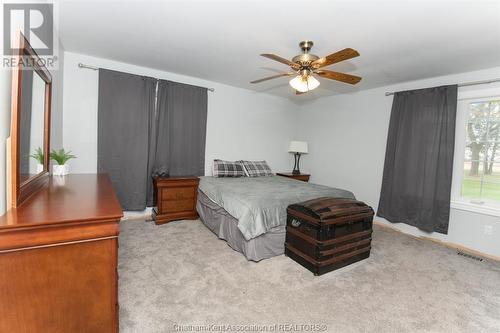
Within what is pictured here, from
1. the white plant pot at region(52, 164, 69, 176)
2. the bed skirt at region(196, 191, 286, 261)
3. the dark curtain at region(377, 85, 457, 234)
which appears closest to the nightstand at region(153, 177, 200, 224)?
the bed skirt at region(196, 191, 286, 261)

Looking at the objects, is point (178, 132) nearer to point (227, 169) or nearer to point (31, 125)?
point (227, 169)

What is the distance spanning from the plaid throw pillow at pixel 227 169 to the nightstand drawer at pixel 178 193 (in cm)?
52

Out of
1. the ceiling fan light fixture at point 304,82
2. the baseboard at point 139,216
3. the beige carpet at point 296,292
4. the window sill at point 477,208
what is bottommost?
the beige carpet at point 296,292

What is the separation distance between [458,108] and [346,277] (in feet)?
9.03

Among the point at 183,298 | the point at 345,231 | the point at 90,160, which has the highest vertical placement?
the point at 90,160

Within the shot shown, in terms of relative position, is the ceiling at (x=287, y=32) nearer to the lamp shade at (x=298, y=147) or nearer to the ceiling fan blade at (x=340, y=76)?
the ceiling fan blade at (x=340, y=76)

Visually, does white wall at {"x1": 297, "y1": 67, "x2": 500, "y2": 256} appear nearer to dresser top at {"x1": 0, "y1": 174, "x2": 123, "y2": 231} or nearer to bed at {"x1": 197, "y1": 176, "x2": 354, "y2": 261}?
bed at {"x1": 197, "y1": 176, "x2": 354, "y2": 261}

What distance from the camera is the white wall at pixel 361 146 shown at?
3105 mm

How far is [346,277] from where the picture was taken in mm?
2336

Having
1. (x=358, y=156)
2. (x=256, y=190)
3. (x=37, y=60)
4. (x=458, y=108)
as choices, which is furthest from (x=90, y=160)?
(x=458, y=108)

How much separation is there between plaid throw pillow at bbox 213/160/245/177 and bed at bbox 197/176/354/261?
58 centimetres

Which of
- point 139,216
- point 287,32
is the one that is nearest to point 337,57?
point 287,32

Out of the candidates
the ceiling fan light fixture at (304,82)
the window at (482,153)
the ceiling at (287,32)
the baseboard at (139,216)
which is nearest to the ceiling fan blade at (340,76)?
the ceiling fan light fixture at (304,82)

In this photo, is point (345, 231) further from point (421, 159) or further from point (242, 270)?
point (421, 159)
